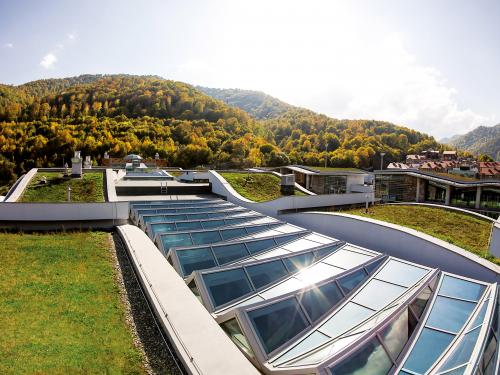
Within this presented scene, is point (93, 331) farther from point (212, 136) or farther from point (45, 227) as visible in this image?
point (212, 136)

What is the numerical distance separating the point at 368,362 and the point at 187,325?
3442 millimetres

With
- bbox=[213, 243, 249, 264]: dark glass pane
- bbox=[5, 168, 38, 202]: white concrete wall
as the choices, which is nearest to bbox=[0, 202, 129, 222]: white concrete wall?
bbox=[5, 168, 38, 202]: white concrete wall

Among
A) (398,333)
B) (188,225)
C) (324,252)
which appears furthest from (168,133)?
(398,333)

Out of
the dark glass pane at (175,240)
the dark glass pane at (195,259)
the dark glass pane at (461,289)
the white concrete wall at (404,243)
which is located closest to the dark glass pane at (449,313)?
the dark glass pane at (461,289)

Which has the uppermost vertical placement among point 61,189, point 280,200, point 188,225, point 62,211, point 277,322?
point 61,189

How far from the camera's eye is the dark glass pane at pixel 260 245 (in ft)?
36.0

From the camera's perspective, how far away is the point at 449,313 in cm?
713

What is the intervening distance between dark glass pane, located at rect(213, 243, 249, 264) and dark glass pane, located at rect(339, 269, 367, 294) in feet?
11.4

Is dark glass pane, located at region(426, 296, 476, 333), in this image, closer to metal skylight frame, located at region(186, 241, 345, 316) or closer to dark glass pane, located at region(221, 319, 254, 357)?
metal skylight frame, located at region(186, 241, 345, 316)

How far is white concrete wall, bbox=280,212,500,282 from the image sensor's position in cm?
1040

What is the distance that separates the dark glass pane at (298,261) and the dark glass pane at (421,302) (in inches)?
124

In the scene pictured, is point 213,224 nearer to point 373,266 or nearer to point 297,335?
point 373,266

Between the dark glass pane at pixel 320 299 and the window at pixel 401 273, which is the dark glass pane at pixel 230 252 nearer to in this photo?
the dark glass pane at pixel 320 299

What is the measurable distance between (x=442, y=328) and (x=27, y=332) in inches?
328
